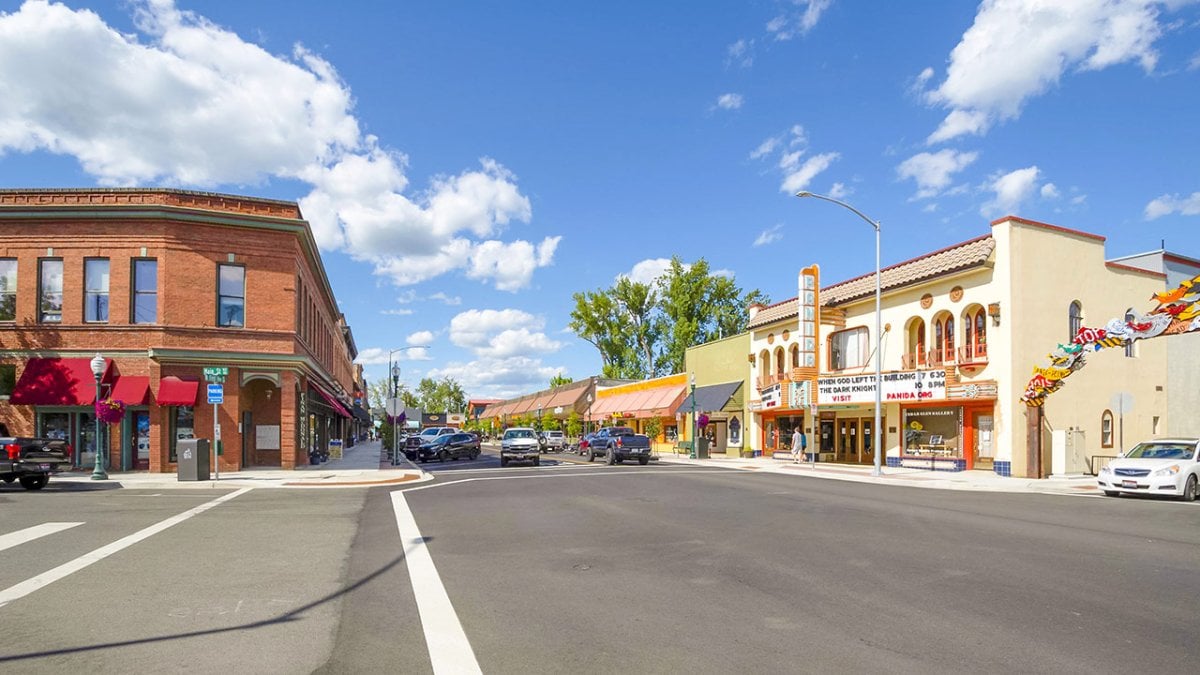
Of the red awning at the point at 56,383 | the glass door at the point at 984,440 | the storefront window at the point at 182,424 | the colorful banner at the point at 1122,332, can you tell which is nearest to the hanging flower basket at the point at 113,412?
the red awning at the point at 56,383

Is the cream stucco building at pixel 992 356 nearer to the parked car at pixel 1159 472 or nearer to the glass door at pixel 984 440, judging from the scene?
the glass door at pixel 984 440

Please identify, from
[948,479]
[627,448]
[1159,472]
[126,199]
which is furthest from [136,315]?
[1159,472]

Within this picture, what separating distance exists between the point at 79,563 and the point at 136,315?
20095 millimetres

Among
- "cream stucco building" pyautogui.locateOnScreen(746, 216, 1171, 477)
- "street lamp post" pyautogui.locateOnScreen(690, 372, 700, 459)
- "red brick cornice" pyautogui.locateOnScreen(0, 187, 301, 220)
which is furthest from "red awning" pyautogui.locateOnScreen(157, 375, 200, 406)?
"street lamp post" pyautogui.locateOnScreen(690, 372, 700, 459)

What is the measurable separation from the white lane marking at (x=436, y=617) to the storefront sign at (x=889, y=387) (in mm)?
23259

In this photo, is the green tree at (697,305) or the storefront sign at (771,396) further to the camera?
the green tree at (697,305)

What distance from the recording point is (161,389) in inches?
1027

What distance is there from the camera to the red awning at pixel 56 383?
84.4 feet

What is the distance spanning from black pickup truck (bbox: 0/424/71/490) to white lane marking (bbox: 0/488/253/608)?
787 cm

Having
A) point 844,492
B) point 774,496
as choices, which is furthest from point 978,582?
point 844,492

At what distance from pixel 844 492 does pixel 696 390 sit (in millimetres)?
30100

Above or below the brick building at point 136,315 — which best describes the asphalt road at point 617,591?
below

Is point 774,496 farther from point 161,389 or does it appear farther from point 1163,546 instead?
point 161,389

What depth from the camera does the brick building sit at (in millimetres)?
26234
